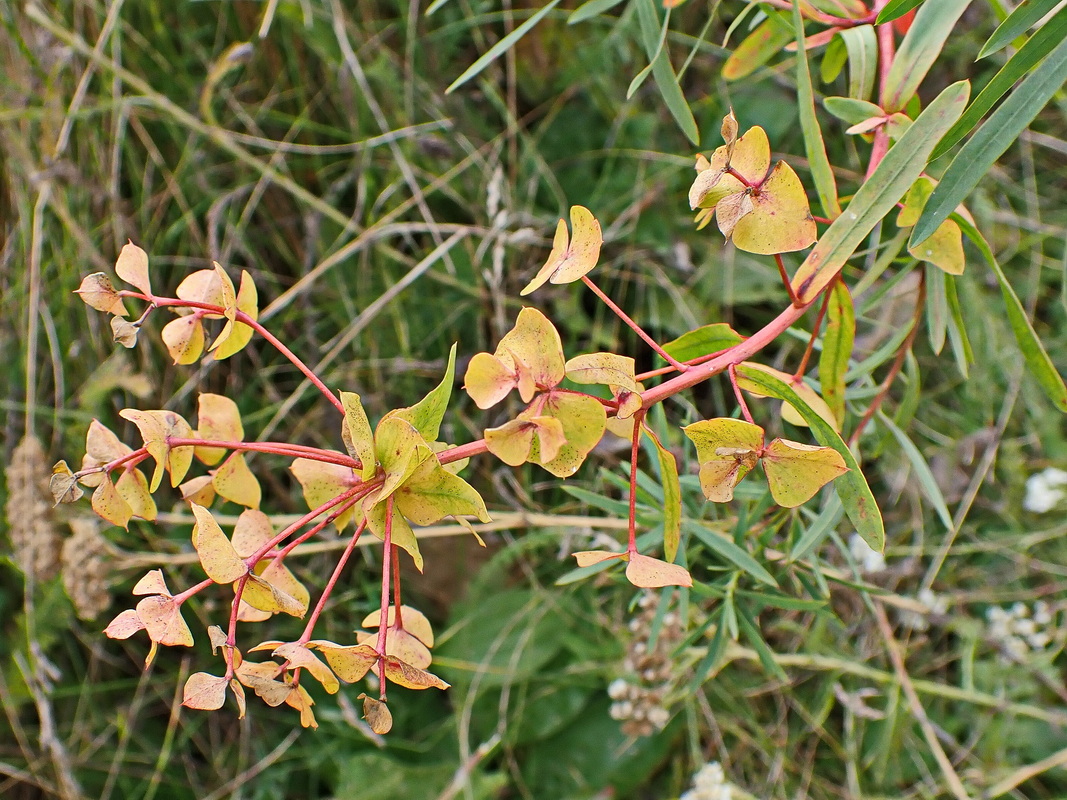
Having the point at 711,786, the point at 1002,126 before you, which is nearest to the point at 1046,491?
the point at 711,786

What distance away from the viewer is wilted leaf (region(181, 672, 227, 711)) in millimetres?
442

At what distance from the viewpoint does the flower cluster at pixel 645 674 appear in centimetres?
98

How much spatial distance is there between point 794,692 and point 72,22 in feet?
5.00

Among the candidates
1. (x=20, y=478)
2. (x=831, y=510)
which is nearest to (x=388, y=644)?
(x=831, y=510)

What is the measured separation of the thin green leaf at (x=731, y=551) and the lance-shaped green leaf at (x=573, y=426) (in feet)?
1.09

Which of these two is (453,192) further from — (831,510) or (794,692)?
(794,692)

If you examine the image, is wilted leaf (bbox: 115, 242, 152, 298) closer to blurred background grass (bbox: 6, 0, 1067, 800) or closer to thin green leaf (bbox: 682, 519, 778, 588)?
thin green leaf (bbox: 682, 519, 778, 588)

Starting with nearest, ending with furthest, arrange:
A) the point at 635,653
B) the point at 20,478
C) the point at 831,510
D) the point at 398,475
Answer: the point at 398,475, the point at 831,510, the point at 635,653, the point at 20,478

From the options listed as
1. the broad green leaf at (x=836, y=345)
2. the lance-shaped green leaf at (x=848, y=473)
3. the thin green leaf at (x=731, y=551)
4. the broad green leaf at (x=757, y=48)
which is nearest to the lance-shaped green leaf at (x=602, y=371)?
the lance-shaped green leaf at (x=848, y=473)

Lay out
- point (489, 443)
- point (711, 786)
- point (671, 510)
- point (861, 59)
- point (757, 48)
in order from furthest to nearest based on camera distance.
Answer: point (711, 786), point (757, 48), point (861, 59), point (671, 510), point (489, 443)

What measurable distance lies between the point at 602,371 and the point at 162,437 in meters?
0.26

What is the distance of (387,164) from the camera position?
4.29 ft

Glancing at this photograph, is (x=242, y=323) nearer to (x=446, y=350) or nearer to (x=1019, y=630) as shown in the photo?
(x=446, y=350)

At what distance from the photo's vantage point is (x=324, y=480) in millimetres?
520
